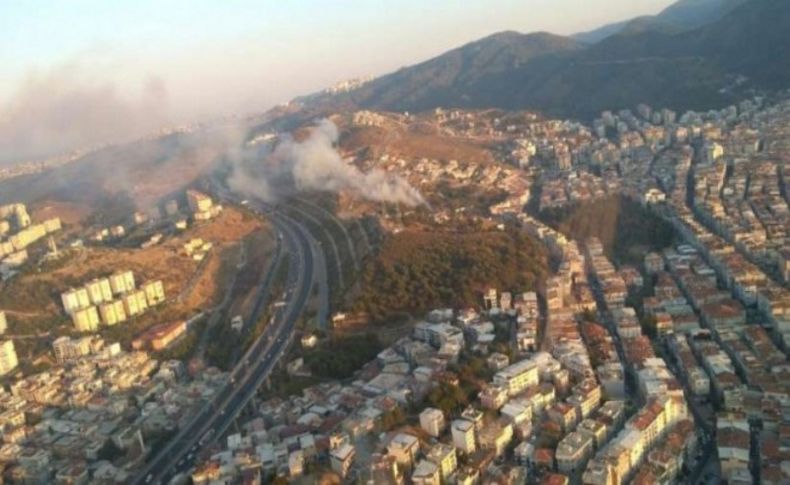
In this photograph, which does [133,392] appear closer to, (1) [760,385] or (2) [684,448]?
(2) [684,448]

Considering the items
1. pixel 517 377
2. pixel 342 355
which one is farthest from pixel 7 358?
pixel 517 377

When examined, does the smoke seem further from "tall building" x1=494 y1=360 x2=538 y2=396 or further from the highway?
"tall building" x1=494 y1=360 x2=538 y2=396

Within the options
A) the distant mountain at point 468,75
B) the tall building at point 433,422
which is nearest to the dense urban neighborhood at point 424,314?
the tall building at point 433,422

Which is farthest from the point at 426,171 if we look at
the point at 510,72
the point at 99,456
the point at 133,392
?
the point at 510,72

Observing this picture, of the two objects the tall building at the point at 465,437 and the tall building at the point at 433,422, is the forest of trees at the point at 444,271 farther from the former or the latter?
the tall building at the point at 465,437

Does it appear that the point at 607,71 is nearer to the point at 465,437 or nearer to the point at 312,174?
the point at 312,174

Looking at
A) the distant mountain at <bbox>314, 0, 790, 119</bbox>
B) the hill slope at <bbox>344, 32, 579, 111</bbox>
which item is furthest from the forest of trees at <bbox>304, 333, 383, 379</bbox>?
the hill slope at <bbox>344, 32, 579, 111</bbox>

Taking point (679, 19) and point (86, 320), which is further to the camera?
point (679, 19)
